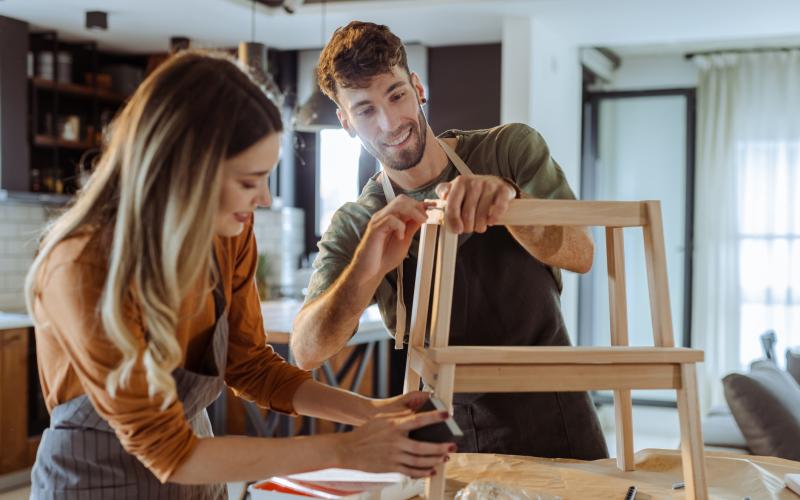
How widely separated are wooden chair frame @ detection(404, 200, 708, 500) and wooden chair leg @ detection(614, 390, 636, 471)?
204mm

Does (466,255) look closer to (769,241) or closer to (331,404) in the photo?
(331,404)

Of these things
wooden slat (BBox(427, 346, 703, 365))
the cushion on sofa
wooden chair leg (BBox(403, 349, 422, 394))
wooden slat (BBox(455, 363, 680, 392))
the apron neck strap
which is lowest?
the cushion on sofa

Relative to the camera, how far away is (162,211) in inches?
41.6

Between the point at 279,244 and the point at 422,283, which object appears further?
the point at 279,244

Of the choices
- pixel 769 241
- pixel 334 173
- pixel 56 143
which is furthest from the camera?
pixel 769 241

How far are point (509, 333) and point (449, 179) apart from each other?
0.34 meters

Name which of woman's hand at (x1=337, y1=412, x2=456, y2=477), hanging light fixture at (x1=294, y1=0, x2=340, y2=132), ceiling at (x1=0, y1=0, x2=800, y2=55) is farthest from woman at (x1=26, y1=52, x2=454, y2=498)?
ceiling at (x1=0, y1=0, x2=800, y2=55)

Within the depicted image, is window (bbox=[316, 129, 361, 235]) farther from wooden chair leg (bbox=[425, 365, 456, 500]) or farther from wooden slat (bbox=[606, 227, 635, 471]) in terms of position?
wooden chair leg (bbox=[425, 365, 456, 500])

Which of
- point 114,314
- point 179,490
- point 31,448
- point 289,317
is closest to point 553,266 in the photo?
point 179,490

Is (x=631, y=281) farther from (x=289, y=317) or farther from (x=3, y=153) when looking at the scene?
(x=3, y=153)

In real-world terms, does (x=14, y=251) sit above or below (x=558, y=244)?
below

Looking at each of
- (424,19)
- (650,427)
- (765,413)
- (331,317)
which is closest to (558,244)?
(331,317)

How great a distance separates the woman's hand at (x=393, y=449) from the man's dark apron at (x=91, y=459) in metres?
0.27

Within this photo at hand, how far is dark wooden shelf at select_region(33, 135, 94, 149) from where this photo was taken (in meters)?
4.98
